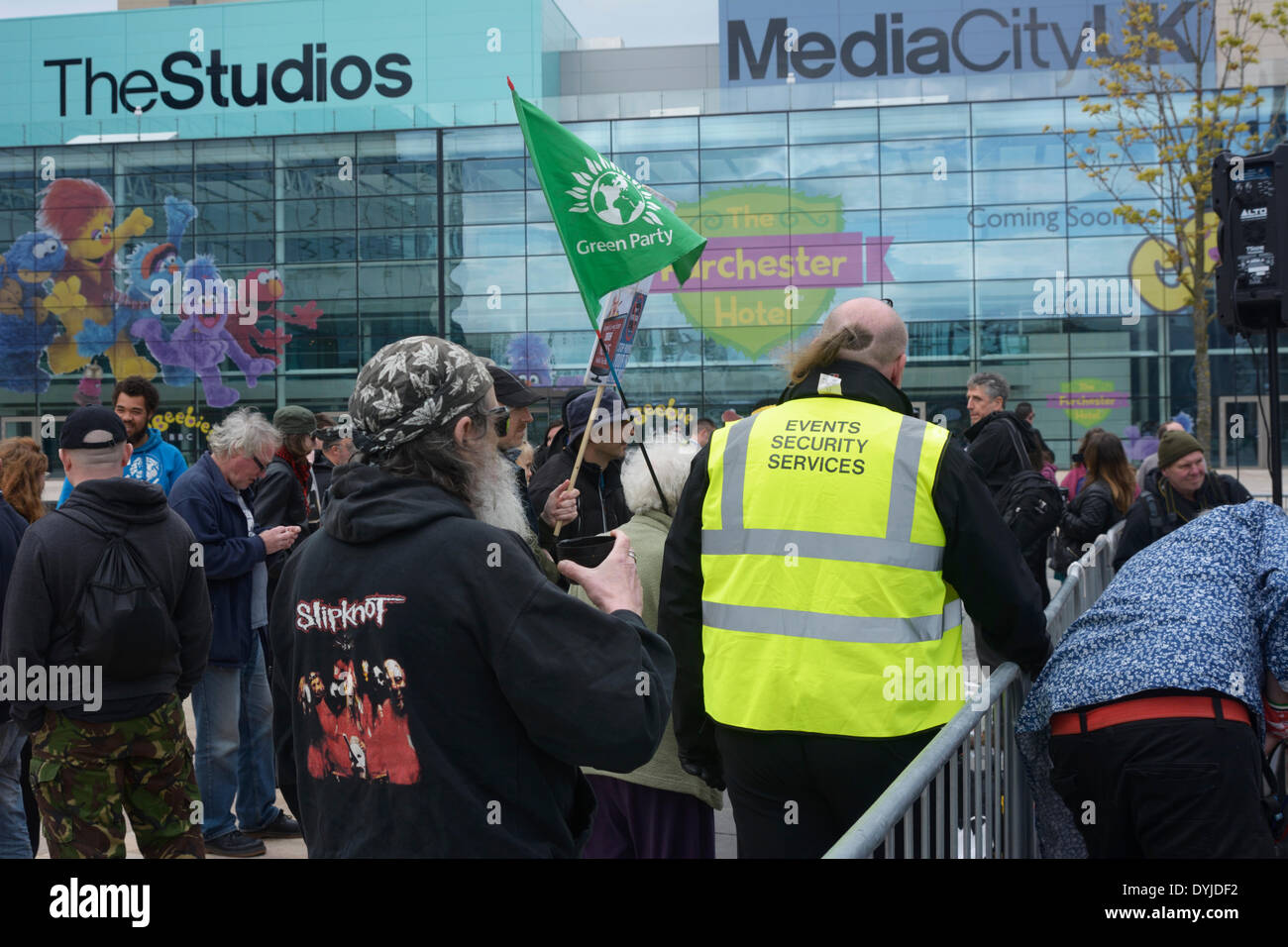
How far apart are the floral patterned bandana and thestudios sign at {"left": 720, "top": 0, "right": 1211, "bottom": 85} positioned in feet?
151

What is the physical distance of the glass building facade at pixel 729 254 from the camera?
35.2m

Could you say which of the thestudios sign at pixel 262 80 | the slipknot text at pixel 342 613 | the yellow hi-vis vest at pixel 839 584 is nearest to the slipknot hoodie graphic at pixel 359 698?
the slipknot text at pixel 342 613

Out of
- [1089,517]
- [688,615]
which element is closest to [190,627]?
[688,615]

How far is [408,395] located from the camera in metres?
2.06

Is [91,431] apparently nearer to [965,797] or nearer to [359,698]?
[359,698]

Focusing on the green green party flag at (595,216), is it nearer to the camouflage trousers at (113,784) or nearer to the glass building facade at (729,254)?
the camouflage trousers at (113,784)

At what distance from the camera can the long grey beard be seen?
2129 millimetres

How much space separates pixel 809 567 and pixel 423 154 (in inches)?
1522

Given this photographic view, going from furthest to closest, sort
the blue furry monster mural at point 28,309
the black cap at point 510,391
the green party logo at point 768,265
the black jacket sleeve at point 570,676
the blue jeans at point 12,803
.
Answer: the blue furry monster mural at point 28,309, the green party logo at point 768,265, the black cap at point 510,391, the blue jeans at point 12,803, the black jacket sleeve at point 570,676

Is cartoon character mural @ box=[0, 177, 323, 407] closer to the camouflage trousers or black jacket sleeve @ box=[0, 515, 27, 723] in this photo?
black jacket sleeve @ box=[0, 515, 27, 723]

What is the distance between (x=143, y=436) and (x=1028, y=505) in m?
4.77

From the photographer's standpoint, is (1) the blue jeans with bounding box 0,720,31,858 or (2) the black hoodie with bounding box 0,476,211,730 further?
(1) the blue jeans with bounding box 0,720,31,858

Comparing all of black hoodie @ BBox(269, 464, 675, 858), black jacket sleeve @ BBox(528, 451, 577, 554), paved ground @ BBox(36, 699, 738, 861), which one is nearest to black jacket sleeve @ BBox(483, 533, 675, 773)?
black hoodie @ BBox(269, 464, 675, 858)
